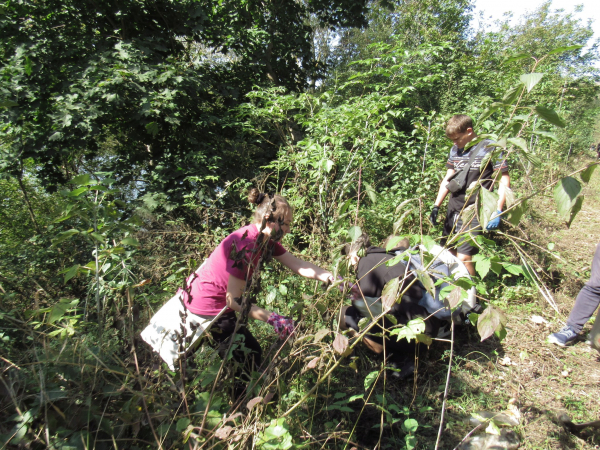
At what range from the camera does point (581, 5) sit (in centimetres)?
1809

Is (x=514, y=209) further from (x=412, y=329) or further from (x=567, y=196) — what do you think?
(x=412, y=329)

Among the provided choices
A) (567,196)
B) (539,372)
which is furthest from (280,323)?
(539,372)

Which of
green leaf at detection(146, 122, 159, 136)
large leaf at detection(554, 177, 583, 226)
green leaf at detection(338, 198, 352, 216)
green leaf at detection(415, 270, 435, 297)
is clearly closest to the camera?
large leaf at detection(554, 177, 583, 226)

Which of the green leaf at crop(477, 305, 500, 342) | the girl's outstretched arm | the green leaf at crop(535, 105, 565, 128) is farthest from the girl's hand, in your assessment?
the green leaf at crop(535, 105, 565, 128)

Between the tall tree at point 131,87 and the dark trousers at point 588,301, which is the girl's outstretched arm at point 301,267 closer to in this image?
the tall tree at point 131,87

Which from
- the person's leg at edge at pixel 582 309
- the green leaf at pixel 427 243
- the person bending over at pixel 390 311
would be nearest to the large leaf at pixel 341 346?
the green leaf at pixel 427 243

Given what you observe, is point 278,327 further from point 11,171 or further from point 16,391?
point 11,171

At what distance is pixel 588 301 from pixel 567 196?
2697 mm

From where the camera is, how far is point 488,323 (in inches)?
40.4

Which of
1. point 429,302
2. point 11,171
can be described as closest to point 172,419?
point 429,302

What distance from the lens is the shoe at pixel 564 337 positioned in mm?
2848

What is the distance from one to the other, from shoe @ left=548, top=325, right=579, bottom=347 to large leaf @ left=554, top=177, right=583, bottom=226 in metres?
2.71

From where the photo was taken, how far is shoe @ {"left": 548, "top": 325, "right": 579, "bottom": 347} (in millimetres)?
2848

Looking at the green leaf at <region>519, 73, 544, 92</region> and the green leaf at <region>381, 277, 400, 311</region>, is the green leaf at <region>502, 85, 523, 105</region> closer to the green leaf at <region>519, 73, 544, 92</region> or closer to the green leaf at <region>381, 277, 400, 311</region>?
the green leaf at <region>519, 73, 544, 92</region>
